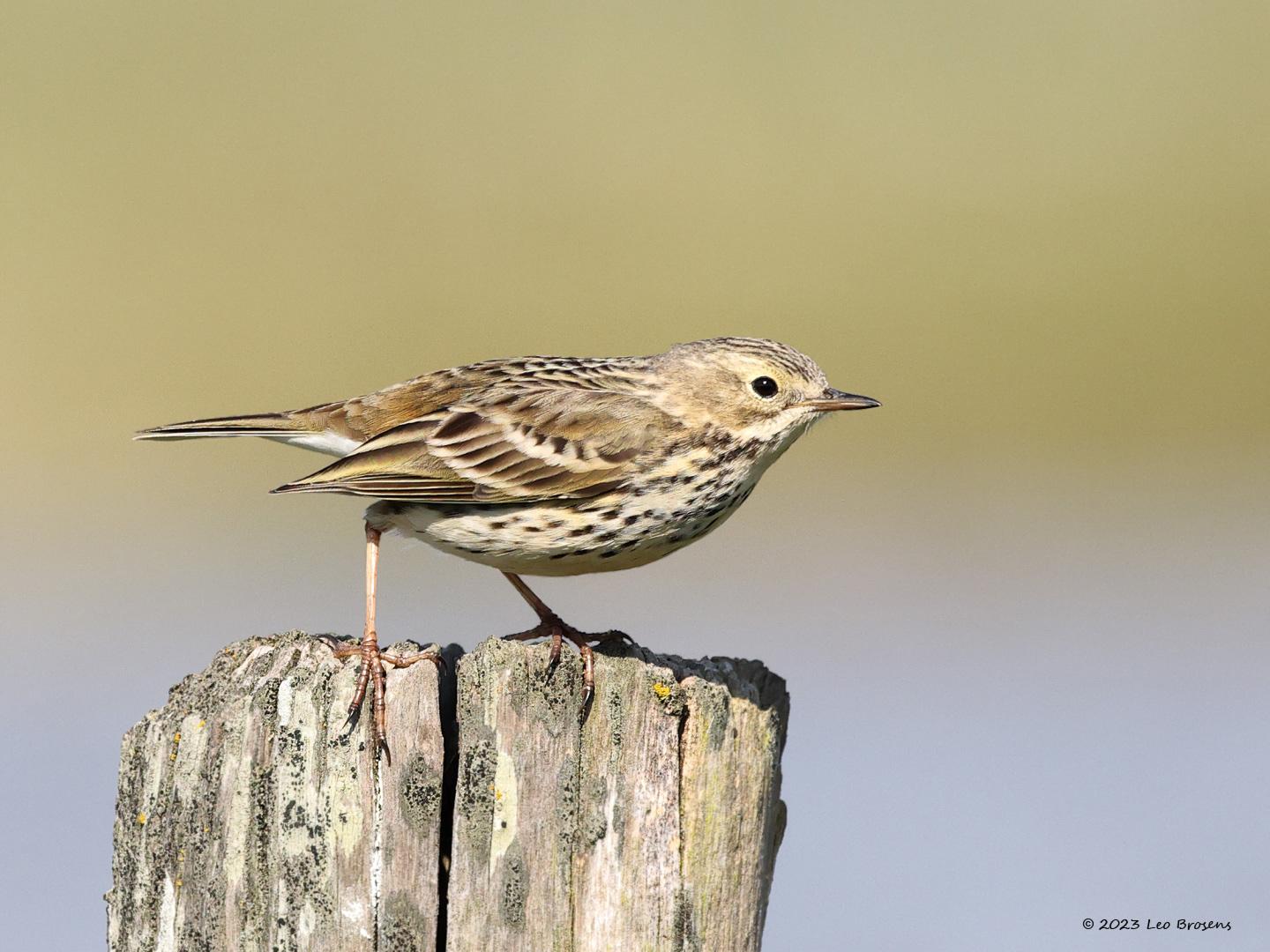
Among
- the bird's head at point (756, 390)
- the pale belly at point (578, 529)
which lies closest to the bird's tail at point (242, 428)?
the pale belly at point (578, 529)

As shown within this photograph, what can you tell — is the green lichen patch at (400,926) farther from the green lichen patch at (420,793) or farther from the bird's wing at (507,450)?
the bird's wing at (507,450)

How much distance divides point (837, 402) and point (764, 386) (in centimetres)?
33

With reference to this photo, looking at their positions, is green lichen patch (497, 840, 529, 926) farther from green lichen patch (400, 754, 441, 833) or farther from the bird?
the bird

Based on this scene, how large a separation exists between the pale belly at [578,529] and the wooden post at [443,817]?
5.17ft

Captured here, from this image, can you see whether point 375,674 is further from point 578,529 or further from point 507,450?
point 507,450

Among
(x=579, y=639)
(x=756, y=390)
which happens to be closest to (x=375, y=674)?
A: (x=579, y=639)

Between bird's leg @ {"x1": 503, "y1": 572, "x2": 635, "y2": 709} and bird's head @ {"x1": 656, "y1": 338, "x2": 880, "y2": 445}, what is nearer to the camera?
bird's leg @ {"x1": 503, "y1": 572, "x2": 635, "y2": 709}

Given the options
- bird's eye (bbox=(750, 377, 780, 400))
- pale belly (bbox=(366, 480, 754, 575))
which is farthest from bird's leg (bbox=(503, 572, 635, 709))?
bird's eye (bbox=(750, 377, 780, 400))

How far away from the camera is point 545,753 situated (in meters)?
5.50

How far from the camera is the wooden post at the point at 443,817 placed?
5.33 m

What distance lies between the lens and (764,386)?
787cm

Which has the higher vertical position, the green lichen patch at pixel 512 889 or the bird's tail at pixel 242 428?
the bird's tail at pixel 242 428

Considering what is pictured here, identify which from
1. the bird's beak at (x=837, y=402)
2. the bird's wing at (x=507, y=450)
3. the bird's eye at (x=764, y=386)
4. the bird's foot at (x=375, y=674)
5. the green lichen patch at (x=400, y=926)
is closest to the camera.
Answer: the green lichen patch at (x=400, y=926)

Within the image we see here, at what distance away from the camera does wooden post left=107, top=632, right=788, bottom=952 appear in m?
5.33
